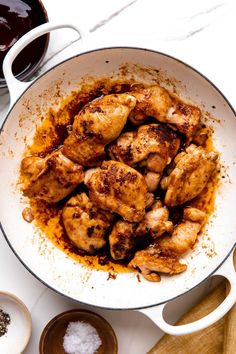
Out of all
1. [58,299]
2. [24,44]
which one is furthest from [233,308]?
[24,44]

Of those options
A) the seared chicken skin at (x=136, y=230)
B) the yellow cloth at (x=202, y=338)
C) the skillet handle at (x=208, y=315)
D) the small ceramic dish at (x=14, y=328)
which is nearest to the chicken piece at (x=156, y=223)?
the seared chicken skin at (x=136, y=230)

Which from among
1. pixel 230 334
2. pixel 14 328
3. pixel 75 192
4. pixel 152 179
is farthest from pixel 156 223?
pixel 14 328

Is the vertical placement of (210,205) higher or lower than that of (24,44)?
lower

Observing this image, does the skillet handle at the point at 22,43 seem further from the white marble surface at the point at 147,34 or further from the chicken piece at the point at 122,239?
the chicken piece at the point at 122,239

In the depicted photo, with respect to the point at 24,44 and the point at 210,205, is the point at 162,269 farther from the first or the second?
the point at 24,44

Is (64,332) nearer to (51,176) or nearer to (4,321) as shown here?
(4,321)

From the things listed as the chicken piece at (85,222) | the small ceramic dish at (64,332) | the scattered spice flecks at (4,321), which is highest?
the chicken piece at (85,222)
